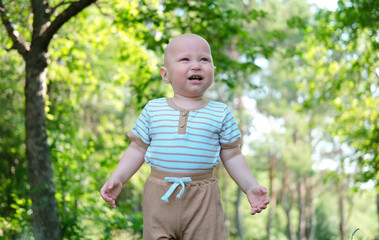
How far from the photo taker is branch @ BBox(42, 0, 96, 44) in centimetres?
495

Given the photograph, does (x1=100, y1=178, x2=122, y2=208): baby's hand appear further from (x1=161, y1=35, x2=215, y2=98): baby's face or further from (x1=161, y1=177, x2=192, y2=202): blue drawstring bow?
(x1=161, y1=35, x2=215, y2=98): baby's face

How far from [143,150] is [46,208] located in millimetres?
3198

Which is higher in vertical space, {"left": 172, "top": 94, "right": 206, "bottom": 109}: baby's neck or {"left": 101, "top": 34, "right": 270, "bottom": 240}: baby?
{"left": 172, "top": 94, "right": 206, "bottom": 109}: baby's neck

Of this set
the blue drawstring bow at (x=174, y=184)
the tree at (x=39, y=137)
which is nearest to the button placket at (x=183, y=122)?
the blue drawstring bow at (x=174, y=184)

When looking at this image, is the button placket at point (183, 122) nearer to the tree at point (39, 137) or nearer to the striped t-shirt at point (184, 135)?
the striped t-shirt at point (184, 135)

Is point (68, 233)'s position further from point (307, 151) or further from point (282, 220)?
point (282, 220)

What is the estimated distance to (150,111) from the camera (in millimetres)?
2539

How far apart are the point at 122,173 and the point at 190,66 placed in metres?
0.71

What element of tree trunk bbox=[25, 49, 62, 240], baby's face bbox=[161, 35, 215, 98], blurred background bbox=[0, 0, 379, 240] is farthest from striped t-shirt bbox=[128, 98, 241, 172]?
tree trunk bbox=[25, 49, 62, 240]

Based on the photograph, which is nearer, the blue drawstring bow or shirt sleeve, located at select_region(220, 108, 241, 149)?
the blue drawstring bow

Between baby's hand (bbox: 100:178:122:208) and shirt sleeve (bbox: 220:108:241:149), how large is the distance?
0.63 m

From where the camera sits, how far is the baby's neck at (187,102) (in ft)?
8.27

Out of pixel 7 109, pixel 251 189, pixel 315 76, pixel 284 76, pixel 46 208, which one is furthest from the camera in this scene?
pixel 284 76

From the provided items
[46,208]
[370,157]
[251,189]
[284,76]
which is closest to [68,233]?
[46,208]
